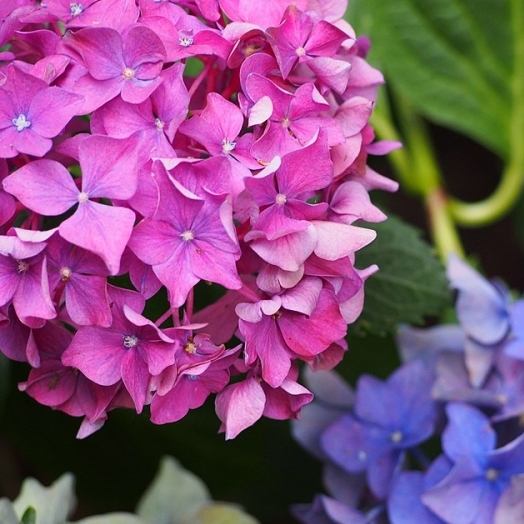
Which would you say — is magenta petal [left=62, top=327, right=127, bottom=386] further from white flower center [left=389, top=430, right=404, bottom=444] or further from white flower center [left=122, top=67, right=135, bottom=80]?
white flower center [left=389, top=430, right=404, bottom=444]

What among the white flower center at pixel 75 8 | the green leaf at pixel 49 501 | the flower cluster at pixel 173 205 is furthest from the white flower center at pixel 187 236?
the green leaf at pixel 49 501

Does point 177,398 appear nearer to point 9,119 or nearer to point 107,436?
point 9,119

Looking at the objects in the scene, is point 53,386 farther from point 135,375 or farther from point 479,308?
point 479,308

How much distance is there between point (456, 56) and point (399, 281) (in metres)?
0.34

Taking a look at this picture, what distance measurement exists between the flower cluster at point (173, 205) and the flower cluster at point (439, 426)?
0.52ft

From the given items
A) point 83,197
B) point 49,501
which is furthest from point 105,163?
point 49,501

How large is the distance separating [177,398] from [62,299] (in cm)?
7

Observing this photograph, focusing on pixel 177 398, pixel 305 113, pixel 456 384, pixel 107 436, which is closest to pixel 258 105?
pixel 305 113

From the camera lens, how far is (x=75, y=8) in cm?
44

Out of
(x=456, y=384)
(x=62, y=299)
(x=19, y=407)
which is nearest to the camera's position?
(x=62, y=299)

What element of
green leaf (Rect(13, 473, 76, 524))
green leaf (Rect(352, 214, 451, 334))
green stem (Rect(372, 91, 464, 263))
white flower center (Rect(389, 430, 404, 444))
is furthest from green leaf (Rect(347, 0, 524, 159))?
green leaf (Rect(13, 473, 76, 524))

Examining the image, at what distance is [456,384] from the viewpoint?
623mm

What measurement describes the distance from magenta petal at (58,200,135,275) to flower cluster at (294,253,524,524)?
27 centimetres

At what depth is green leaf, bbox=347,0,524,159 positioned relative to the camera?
34.1 inches
